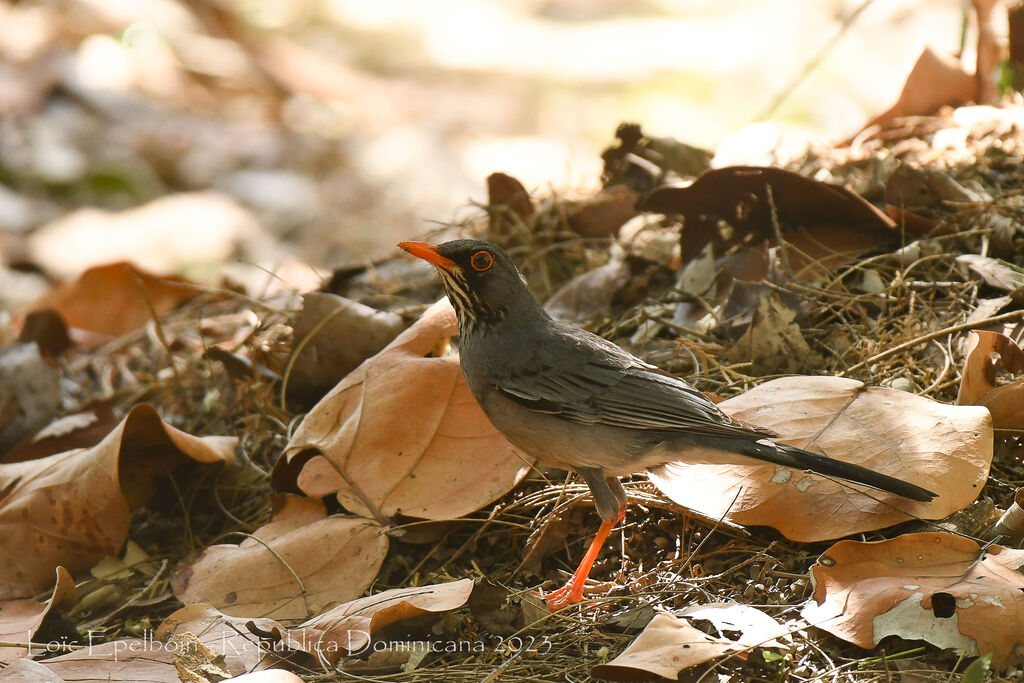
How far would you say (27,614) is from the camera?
4.04m

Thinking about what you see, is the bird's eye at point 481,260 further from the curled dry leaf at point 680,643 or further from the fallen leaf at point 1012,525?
the fallen leaf at point 1012,525

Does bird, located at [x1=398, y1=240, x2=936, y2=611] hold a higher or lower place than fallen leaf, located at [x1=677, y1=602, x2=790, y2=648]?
higher

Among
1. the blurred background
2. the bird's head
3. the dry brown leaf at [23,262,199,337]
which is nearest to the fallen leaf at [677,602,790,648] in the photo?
Result: the bird's head

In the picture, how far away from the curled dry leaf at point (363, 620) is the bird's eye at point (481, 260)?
1.58m

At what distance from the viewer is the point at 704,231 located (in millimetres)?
5551

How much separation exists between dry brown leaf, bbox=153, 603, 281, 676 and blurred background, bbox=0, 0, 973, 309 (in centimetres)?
439

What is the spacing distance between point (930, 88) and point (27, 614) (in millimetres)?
6512

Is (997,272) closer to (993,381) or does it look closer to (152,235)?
(993,381)

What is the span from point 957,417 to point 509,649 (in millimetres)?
1990

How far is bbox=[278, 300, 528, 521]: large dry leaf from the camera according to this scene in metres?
4.21

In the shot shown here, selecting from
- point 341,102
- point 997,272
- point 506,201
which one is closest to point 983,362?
point 997,272

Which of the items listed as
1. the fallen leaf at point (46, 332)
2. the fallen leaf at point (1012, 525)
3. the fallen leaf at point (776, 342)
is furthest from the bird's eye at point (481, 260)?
the fallen leaf at point (46, 332)

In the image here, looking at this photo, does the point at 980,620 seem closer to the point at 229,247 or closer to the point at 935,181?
the point at 935,181

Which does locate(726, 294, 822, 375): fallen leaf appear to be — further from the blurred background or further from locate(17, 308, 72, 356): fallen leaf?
locate(17, 308, 72, 356): fallen leaf
